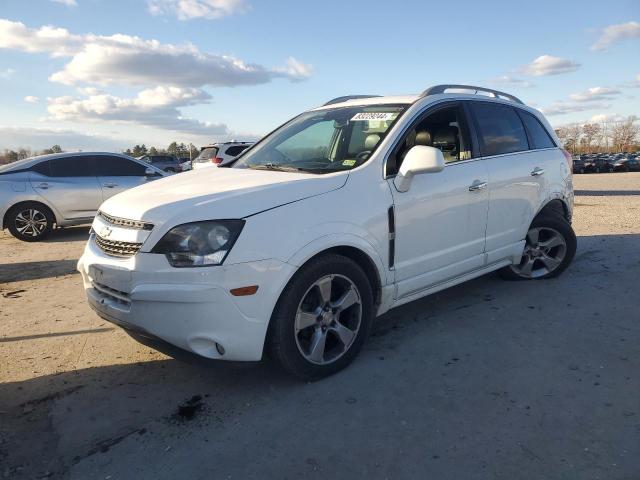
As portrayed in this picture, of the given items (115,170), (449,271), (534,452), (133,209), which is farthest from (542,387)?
(115,170)

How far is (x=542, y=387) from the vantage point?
118 inches

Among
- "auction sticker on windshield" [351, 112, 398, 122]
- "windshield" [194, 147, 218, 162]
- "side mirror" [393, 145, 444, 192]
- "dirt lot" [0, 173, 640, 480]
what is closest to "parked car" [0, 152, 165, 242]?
"dirt lot" [0, 173, 640, 480]

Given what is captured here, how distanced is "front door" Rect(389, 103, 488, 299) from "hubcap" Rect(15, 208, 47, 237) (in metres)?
7.33

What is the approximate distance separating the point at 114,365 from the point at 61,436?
86cm

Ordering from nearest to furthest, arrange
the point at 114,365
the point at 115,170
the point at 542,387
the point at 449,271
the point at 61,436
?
the point at 61,436 < the point at 542,387 < the point at 114,365 < the point at 449,271 < the point at 115,170

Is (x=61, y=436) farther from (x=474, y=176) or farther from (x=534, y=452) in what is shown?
(x=474, y=176)

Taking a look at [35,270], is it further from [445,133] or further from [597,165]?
[597,165]

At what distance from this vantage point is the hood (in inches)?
110

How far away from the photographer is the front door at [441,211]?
352cm

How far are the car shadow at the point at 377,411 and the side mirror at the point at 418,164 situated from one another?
1232 mm

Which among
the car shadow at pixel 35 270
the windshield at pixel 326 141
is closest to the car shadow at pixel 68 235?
the car shadow at pixel 35 270

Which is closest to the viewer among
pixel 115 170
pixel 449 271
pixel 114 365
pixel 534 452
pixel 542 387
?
pixel 534 452

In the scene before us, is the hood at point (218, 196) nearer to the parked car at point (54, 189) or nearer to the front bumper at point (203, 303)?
the front bumper at point (203, 303)

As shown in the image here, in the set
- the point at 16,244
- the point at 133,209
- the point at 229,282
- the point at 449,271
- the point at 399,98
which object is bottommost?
the point at 16,244
